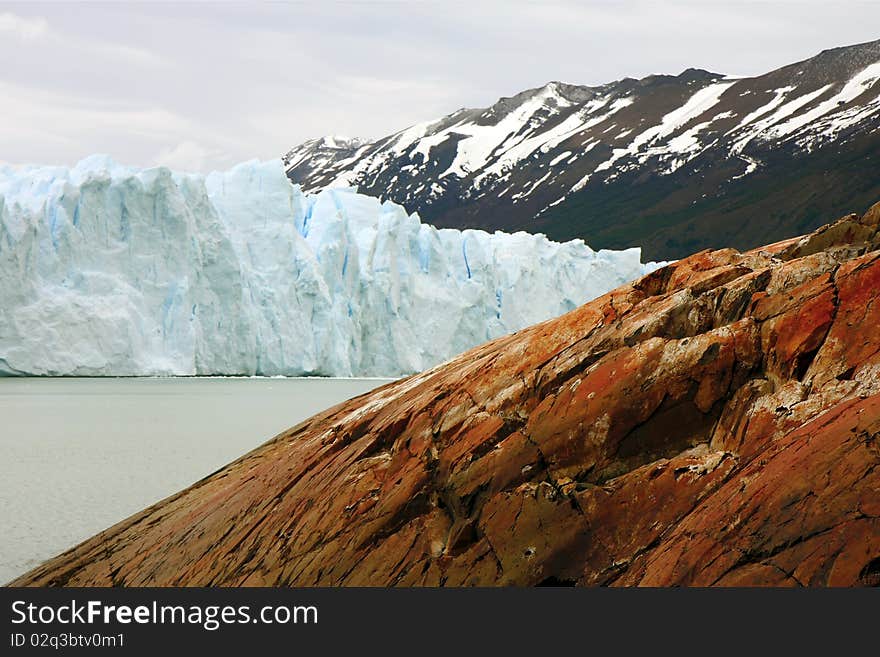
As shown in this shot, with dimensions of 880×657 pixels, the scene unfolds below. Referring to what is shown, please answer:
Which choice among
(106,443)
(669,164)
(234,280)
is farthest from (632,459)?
(669,164)

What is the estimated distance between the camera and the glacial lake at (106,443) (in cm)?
1644

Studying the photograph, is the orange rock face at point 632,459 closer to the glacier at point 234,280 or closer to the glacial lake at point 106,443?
the glacial lake at point 106,443

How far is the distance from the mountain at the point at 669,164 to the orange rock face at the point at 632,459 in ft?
353

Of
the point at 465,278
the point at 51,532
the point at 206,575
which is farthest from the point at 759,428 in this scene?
the point at 465,278

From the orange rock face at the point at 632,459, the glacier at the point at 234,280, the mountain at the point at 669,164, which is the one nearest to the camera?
the orange rock face at the point at 632,459

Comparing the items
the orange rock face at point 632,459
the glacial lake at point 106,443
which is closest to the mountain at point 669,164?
the glacial lake at point 106,443

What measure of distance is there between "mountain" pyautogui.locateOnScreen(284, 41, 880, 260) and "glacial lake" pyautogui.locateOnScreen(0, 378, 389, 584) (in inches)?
3161

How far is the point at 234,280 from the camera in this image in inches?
1932

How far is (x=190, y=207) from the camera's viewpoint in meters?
48.9

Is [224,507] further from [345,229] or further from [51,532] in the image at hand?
[345,229]

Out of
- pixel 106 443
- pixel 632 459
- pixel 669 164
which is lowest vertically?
pixel 106 443

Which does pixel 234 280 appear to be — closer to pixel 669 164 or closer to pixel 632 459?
pixel 632 459

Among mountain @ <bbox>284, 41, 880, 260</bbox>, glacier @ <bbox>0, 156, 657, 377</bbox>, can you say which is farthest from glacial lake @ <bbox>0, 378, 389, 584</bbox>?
mountain @ <bbox>284, 41, 880, 260</bbox>

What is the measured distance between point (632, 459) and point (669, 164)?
501ft
